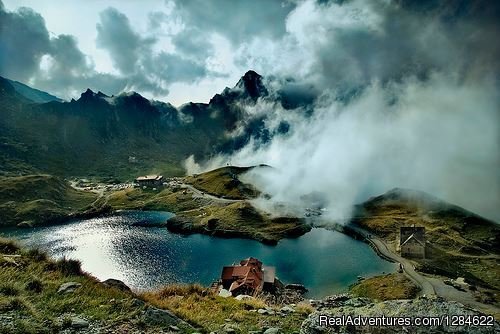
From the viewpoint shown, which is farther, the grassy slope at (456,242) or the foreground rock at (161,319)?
the grassy slope at (456,242)

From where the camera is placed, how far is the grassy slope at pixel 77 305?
13.1 m

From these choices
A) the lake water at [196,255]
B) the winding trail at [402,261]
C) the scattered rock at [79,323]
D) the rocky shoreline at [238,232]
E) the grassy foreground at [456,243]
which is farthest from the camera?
the rocky shoreline at [238,232]

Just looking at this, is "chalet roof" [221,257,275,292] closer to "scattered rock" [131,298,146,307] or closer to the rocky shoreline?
the rocky shoreline

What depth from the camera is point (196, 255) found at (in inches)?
5797

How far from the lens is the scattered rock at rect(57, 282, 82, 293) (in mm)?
15789

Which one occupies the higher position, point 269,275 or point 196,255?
point 196,255

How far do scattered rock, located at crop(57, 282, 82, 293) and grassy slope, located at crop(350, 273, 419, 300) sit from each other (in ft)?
299

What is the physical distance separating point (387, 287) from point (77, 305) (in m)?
103

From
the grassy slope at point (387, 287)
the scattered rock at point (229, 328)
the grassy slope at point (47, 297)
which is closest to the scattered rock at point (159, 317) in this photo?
the grassy slope at point (47, 297)

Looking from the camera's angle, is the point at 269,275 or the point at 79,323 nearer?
the point at 79,323

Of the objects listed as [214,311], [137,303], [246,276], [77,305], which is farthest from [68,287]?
[246,276]

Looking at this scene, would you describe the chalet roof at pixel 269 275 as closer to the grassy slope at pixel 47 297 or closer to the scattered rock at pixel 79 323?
the grassy slope at pixel 47 297

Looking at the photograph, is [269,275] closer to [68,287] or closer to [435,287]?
[435,287]

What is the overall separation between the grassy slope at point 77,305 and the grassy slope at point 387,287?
84.5 m
